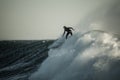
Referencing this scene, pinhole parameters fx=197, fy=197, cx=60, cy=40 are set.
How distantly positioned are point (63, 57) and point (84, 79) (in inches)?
186

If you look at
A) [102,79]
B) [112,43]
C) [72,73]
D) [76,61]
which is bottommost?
[102,79]

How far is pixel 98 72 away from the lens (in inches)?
379

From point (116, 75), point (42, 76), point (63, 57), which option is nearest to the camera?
point (116, 75)

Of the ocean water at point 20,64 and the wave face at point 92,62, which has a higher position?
the ocean water at point 20,64

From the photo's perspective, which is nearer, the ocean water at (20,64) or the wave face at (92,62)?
the wave face at (92,62)

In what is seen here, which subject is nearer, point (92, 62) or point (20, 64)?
point (92, 62)

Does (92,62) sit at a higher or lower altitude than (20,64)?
lower

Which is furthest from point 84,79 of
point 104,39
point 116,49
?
point 104,39

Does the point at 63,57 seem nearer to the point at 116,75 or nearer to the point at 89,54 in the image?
the point at 89,54

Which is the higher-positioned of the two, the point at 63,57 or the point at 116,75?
the point at 63,57

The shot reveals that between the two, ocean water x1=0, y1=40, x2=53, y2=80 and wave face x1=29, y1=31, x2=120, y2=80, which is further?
ocean water x1=0, y1=40, x2=53, y2=80

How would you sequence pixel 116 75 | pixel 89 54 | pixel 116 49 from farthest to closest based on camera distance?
pixel 89 54, pixel 116 49, pixel 116 75

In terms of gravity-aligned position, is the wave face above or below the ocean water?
below

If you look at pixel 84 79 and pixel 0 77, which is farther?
pixel 0 77
